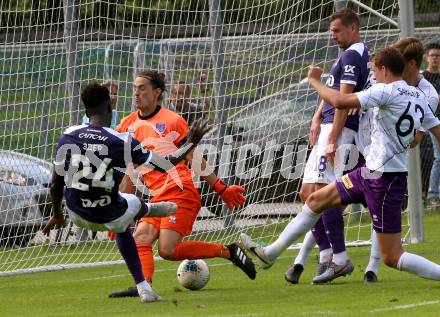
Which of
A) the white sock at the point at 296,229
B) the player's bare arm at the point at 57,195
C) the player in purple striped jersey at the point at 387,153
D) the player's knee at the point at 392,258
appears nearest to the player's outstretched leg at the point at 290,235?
the white sock at the point at 296,229

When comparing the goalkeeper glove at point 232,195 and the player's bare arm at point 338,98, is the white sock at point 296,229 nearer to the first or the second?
the goalkeeper glove at point 232,195

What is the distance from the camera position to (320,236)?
10523 millimetres

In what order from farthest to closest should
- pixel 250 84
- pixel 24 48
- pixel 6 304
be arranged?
pixel 250 84 < pixel 24 48 < pixel 6 304

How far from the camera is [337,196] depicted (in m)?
Result: 9.51

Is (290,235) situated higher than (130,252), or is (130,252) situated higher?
(290,235)

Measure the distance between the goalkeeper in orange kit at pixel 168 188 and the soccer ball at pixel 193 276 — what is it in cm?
12

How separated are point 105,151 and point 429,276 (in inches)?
101

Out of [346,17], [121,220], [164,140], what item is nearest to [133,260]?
[121,220]

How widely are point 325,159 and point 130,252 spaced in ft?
6.75

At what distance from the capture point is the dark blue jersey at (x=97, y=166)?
9117mm

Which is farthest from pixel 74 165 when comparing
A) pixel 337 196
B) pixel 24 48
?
pixel 24 48

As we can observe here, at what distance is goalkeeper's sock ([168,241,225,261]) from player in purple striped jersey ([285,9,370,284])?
1.95ft

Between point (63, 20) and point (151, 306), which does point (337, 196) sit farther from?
point (63, 20)

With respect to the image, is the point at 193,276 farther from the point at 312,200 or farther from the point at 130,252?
the point at 312,200
